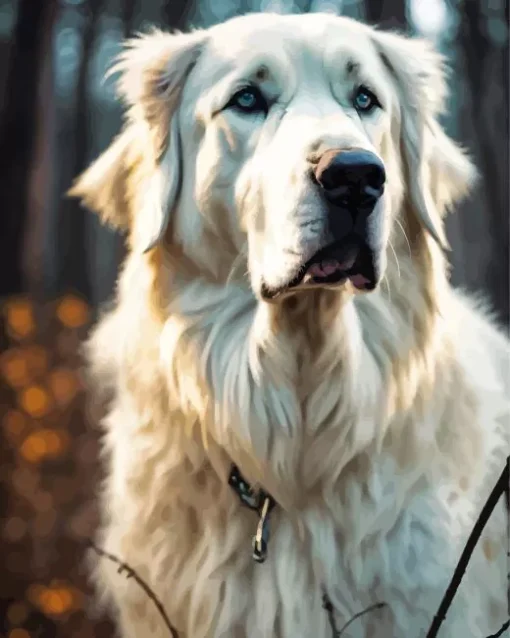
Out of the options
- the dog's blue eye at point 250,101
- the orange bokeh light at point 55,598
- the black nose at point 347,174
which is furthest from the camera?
the orange bokeh light at point 55,598

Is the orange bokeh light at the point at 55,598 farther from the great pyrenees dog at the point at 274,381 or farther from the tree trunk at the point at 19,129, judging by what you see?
the tree trunk at the point at 19,129

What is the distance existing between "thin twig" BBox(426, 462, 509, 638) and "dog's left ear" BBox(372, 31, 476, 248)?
0.36 m

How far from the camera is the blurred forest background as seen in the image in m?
1.42

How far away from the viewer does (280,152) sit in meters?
1.23

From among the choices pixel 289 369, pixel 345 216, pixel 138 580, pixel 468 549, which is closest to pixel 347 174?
pixel 345 216

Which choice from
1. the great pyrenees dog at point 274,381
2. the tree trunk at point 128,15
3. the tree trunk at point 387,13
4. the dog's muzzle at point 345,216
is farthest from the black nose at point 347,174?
the tree trunk at point 128,15

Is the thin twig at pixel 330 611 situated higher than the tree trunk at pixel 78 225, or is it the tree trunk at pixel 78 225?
the tree trunk at pixel 78 225

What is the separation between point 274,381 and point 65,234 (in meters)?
0.40

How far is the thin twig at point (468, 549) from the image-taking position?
1.31m

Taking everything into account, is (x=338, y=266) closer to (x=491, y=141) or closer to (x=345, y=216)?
(x=345, y=216)

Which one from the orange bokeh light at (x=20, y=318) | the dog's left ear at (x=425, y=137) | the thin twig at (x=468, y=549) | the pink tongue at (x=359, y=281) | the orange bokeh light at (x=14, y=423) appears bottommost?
the thin twig at (x=468, y=549)

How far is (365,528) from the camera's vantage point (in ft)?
4.43

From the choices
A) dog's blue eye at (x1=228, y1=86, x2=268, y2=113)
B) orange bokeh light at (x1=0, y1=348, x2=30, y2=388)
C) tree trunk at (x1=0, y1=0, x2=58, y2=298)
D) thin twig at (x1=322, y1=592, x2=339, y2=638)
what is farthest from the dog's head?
thin twig at (x1=322, y1=592, x2=339, y2=638)

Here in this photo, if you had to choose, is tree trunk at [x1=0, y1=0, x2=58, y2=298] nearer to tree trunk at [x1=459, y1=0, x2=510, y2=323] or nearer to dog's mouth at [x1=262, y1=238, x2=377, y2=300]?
dog's mouth at [x1=262, y1=238, x2=377, y2=300]
